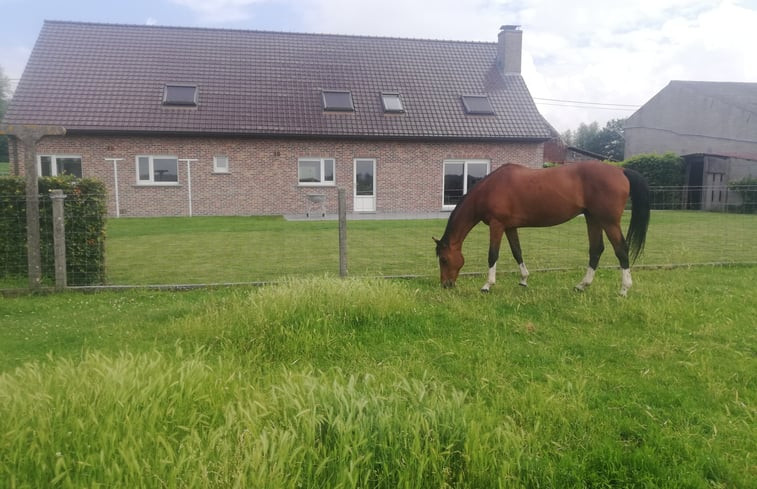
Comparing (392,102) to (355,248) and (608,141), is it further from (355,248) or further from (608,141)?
(608,141)

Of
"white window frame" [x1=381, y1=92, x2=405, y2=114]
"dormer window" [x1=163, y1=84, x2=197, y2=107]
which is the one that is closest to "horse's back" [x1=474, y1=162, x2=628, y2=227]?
"white window frame" [x1=381, y1=92, x2=405, y2=114]

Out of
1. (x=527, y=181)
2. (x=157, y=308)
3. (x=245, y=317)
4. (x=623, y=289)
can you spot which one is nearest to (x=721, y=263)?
(x=623, y=289)

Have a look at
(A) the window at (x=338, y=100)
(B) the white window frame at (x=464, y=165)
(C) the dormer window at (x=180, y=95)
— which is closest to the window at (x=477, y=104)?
(B) the white window frame at (x=464, y=165)

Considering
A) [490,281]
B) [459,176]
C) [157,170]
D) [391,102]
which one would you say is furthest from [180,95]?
[490,281]

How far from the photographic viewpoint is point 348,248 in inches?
412

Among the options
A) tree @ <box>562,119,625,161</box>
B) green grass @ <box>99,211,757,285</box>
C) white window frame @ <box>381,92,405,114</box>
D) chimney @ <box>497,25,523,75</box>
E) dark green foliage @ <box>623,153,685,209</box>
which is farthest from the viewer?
tree @ <box>562,119,625,161</box>

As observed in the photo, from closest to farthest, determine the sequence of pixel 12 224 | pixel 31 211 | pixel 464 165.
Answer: pixel 31 211 < pixel 12 224 < pixel 464 165

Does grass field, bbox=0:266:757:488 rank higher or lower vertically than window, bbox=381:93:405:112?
lower

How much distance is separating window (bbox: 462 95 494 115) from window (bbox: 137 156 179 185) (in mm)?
11704

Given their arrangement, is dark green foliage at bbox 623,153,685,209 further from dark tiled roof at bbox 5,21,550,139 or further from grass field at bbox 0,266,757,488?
grass field at bbox 0,266,757,488

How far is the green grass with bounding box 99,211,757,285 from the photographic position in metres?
8.38

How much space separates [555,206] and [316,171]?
609 inches

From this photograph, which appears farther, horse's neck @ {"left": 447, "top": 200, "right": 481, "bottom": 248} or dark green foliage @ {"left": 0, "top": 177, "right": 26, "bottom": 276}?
dark green foliage @ {"left": 0, "top": 177, "right": 26, "bottom": 276}

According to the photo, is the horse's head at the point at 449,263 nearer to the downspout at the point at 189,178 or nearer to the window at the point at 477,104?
the downspout at the point at 189,178
